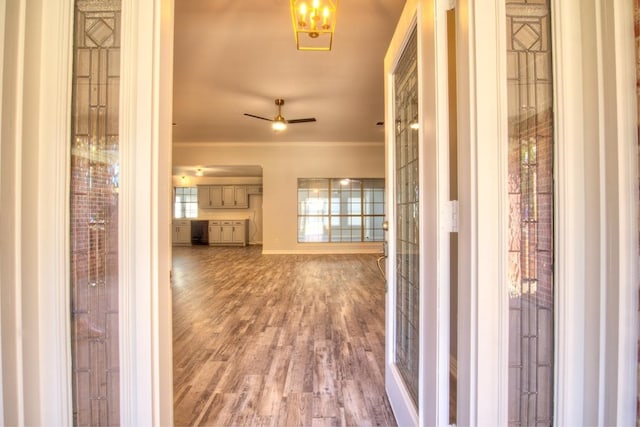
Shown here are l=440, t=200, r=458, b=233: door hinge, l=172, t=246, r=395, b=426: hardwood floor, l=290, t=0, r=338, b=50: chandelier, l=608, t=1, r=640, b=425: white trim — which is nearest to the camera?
l=608, t=1, r=640, b=425: white trim

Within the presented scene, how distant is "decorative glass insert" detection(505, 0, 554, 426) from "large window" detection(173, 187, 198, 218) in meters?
11.0

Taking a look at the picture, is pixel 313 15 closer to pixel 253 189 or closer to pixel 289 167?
pixel 289 167

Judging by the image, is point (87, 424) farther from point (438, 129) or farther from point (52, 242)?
point (438, 129)

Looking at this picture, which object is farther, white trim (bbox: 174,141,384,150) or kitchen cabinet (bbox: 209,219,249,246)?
kitchen cabinet (bbox: 209,219,249,246)

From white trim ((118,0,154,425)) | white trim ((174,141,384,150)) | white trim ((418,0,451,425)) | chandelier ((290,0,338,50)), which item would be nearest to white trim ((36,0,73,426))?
white trim ((118,0,154,425))

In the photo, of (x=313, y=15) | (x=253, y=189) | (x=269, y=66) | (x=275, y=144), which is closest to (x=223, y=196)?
(x=253, y=189)

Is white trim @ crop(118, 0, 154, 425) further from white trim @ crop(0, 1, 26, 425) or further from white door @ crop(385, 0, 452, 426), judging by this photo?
white door @ crop(385, 0, 452, 426)

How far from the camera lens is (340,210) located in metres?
7.93

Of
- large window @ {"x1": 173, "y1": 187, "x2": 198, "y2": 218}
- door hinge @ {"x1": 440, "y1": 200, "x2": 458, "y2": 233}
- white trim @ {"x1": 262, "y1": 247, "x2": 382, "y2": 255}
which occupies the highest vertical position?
large window @ {"x1": 173, "y1": 187, "x2": 198, "y2": 218}

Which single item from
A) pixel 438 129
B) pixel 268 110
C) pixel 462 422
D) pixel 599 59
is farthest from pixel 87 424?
pixel 268 110

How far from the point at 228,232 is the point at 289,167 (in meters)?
3.79

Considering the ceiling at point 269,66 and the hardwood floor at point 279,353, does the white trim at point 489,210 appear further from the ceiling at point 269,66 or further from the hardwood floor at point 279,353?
the ceiling at point 269,66

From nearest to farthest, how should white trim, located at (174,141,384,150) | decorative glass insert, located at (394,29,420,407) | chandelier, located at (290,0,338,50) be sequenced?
decorative glass insert, located at (394,29,420,407) < chandelier, located at (290,0,338,50) < white trim, located at (174,141,384,150)

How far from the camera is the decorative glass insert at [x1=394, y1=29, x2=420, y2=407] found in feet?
4.30
